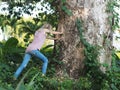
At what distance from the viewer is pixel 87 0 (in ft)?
29.2

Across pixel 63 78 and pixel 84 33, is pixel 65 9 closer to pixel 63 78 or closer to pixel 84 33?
pixel 84 33

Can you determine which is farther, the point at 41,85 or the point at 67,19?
the point at 67,19

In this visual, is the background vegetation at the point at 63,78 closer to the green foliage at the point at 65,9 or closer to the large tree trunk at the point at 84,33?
the green foliage at the point at 65,9

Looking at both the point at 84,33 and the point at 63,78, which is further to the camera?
the point at 84,33

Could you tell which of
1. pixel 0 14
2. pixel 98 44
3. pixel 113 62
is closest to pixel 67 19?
pixel 98 44

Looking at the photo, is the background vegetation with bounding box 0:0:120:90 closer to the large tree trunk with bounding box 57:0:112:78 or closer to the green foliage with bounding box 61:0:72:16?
the green foliage with bounding box 61:0:72:16

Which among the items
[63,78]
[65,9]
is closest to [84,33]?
[65,9]

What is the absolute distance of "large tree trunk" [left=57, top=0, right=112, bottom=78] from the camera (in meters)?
8.85

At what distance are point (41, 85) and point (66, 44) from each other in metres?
1.43

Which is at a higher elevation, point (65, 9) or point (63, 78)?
point (65, 9)

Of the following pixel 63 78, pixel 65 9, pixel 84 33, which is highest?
pixel 65 9

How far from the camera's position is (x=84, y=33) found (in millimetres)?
8836

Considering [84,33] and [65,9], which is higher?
[65,9]

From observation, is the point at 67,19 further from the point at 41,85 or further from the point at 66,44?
the point at 41,85
